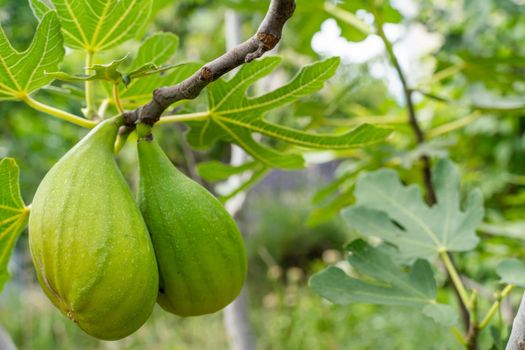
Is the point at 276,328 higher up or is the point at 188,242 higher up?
the point at 188,242

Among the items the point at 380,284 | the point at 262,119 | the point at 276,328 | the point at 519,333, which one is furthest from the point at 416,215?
the point at 276,328

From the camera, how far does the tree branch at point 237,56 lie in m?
0.50

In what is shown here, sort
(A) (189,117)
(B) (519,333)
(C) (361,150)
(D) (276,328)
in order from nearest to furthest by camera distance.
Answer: (B) (519,333), (A) (189,117), (C) (361,150), (D) (276,328)

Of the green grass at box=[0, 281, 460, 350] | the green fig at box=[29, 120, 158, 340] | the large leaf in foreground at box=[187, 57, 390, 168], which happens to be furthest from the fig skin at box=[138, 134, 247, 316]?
the green grass at box=[0, 281, 460, 350]

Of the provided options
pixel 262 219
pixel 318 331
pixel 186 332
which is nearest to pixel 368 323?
pixel 318 331

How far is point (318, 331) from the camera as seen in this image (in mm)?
4059

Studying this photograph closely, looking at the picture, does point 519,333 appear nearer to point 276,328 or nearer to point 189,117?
point 189,117

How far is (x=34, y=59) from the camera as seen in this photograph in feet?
2.09

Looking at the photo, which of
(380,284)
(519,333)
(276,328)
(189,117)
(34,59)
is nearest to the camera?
(519,333)

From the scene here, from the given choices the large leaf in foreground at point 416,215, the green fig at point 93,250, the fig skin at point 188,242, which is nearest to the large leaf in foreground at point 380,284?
the large leaf in foreground at point 416,215

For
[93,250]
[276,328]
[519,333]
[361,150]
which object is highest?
[93,250]

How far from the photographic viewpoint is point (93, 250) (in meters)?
0.51

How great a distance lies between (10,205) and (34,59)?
0.17 metres

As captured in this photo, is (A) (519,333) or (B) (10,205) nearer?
(A) (519,333)
